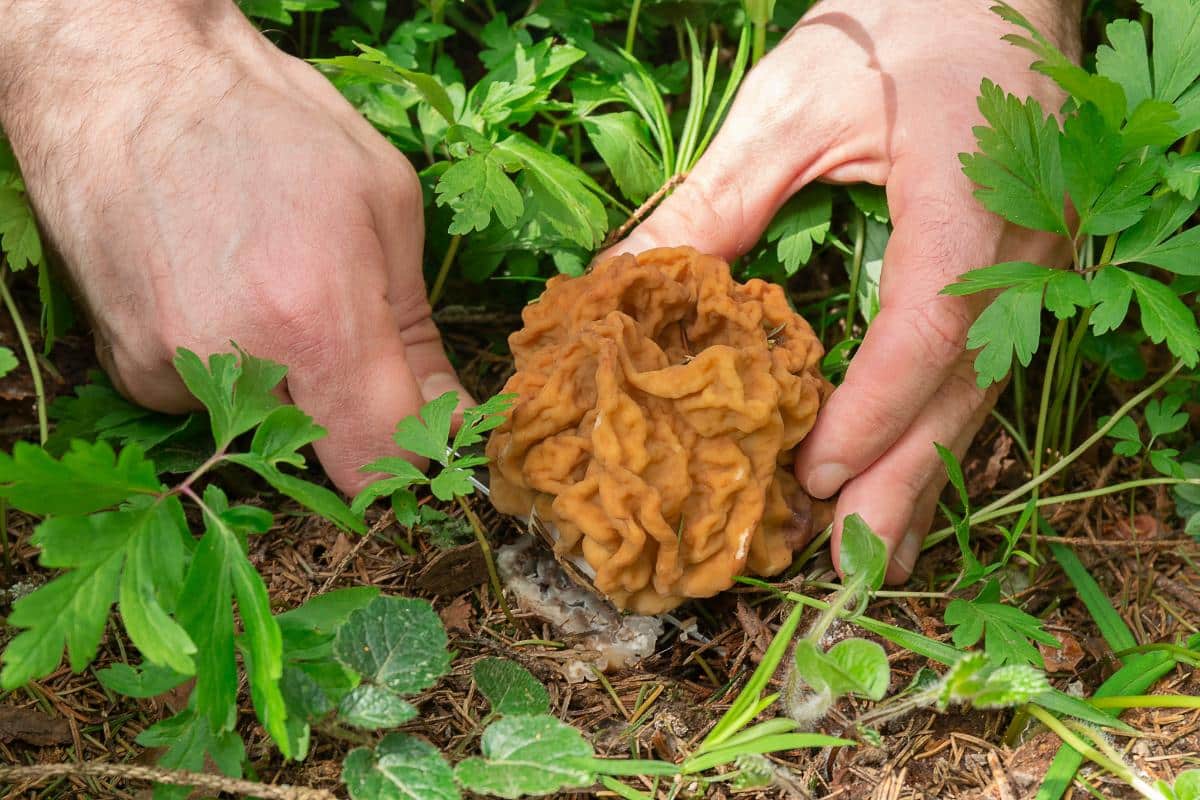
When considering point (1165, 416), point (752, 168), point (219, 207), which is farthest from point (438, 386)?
point (1165, 416)

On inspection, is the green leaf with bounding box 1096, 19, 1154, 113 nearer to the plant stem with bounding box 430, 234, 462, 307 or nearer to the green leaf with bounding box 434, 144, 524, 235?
the green leaf with bounding box 434, 144, 524, 235

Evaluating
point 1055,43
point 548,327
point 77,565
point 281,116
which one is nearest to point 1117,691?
point 548,327

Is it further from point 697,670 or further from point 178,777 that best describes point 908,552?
→ point 178,777

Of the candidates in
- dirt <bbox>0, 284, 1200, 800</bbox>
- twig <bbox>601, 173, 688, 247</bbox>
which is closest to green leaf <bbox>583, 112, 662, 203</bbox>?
twig <bbox>601, 173, 688, 247</bbox>

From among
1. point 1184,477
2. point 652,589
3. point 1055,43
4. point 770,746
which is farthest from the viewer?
point 1055,43

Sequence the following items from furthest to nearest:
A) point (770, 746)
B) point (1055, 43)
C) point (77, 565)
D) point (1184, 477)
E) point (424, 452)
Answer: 1. point (1055, 43)
2. point (1184, 477)
3. point (424, 452)
4. point (770, 746)
5. point (77, 565)

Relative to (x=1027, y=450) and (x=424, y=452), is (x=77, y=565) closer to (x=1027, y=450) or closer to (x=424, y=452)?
(x=424, y=452)
